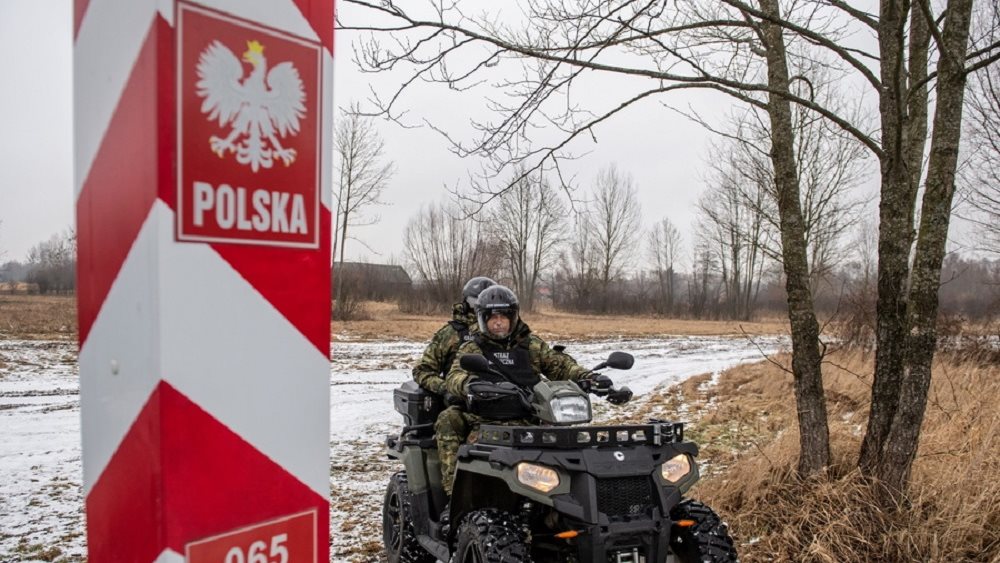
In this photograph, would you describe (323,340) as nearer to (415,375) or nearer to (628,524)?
(628,524)

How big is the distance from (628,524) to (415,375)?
2153 millimetres

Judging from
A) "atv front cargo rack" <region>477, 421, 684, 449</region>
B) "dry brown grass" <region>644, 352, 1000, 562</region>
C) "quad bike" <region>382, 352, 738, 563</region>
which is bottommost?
"dry brown grass" <region>644, 352, 1000, 562</region>

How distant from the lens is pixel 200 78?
94 cm

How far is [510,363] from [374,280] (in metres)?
40.9

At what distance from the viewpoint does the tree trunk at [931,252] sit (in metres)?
4.20

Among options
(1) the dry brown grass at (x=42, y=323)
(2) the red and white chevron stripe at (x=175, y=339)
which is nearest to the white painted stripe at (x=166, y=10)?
(2) the red and white chevron stripe at (x=175, y=339)

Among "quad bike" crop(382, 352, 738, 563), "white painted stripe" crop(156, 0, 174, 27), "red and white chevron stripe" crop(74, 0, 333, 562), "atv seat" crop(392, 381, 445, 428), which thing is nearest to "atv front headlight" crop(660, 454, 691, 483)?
"quad bike" crop(382, 352, 738, 563)

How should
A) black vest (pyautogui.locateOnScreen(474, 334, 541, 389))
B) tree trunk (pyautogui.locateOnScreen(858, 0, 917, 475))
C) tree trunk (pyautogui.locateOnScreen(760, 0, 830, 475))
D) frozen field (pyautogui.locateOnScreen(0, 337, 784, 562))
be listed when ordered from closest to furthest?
black vest (pyautogui.locateOnScreen(474, 334, 541, 389)) → tree trunk (pyautogui.locateOnScreen(858, 0, 917, 475)) → frozen field (pyautogui.locateOnScreen(0, 337, 784, 562)) → tree trunk (pyautogui.locateOnScreen(760, 0, 830, 475))

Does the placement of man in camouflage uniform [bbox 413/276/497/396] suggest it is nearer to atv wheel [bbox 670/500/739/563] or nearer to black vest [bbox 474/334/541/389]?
black vest [bbox 474/334/541/389]

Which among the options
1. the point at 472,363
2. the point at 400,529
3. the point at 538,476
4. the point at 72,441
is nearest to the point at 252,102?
the point at 538,476

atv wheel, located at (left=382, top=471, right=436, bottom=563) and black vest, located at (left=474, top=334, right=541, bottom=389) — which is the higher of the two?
black vest, located at (left=474, top=334, right=541, bottom=389)

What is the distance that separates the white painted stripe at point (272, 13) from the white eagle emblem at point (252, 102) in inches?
1.6

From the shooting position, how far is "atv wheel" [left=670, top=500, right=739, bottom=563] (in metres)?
3.11

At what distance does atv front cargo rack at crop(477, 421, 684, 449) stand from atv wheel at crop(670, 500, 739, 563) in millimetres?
355
